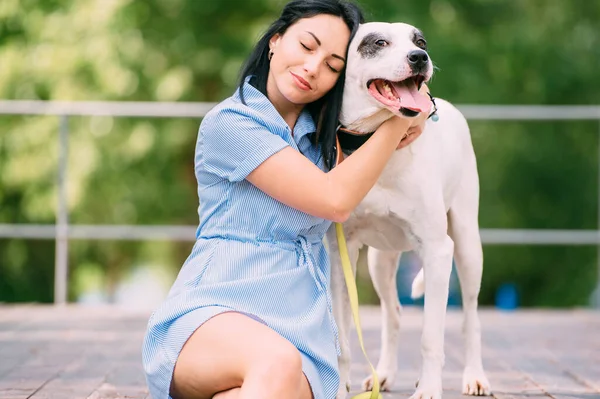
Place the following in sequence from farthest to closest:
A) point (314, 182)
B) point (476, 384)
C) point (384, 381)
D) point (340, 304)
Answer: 1. point (384, 381)
2. point (476, 384)
3. point (340, 304)
4. point (314, 182)

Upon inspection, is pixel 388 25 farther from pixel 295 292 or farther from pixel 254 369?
pixel 254 369

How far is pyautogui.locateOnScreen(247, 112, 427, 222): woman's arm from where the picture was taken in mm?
2771

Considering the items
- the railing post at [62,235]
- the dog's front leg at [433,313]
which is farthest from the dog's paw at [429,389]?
the railing post at [62,235]

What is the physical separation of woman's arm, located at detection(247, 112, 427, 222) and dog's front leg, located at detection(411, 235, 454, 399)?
53 centimetres

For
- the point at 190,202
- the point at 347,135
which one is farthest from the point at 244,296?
the point at 190,202

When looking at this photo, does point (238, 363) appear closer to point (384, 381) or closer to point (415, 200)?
point (415, 200)

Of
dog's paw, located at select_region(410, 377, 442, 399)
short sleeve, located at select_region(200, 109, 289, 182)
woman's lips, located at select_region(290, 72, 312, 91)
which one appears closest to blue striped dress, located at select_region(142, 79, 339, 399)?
short sleeve, located at select_region(200, 109, 289, 182)

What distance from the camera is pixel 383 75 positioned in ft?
9.80

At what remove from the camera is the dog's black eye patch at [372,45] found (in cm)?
302

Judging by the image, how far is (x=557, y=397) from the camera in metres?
3.63

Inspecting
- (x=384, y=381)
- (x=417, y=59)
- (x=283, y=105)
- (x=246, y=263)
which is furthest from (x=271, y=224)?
(x=384, y=381)

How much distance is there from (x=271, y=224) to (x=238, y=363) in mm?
505

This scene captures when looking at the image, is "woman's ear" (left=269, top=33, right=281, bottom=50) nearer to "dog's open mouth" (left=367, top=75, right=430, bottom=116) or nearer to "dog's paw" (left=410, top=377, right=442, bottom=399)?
"dog's open mouth" (left=367, top=75, right=430, bottom=116)

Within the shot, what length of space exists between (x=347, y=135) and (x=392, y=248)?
0.57 m
